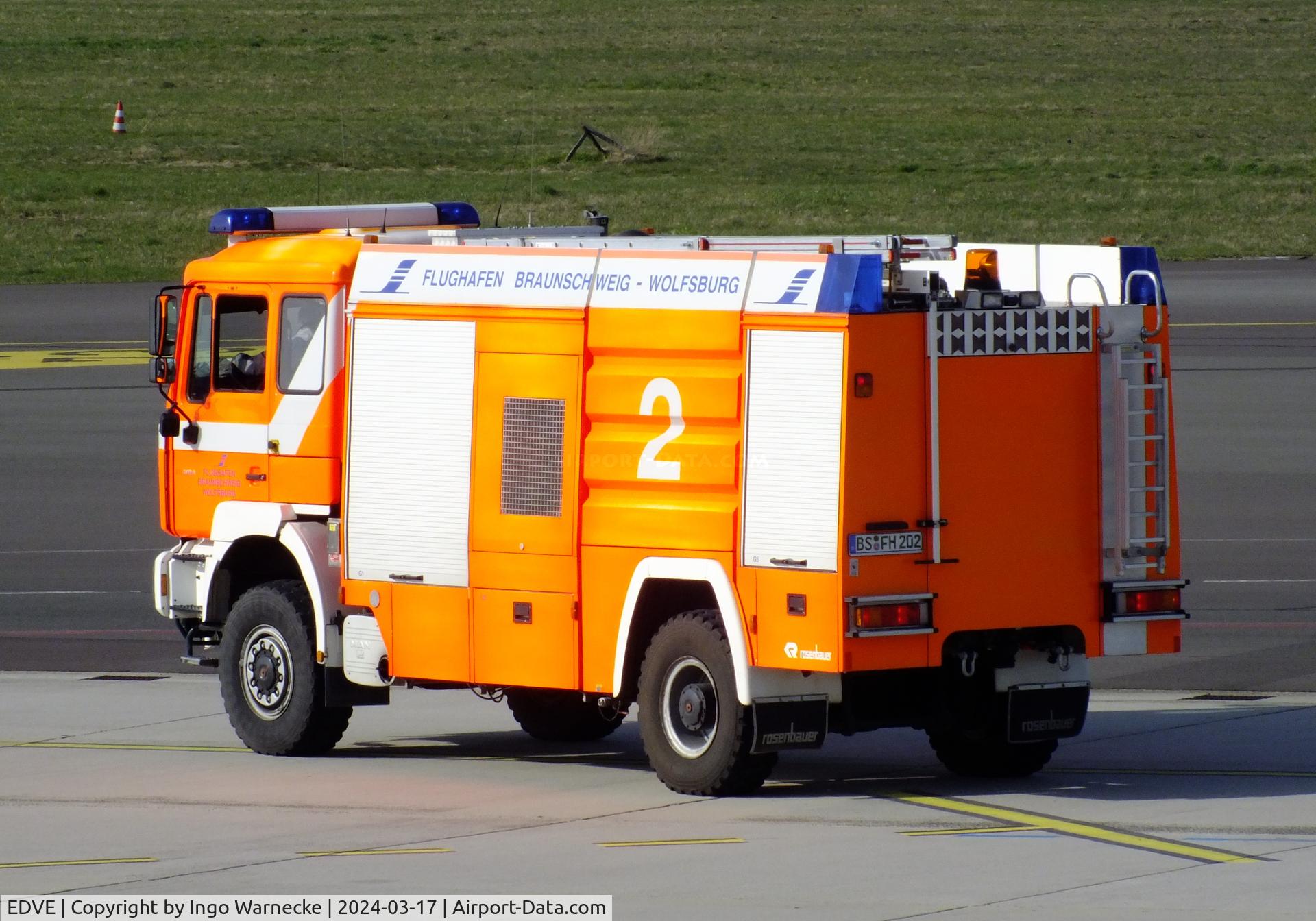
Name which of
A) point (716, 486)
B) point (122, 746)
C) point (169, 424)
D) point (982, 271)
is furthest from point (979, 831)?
point (169, 424)

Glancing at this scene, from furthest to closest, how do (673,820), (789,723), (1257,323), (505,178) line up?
(505,178)
(1257,323)
(789,723)
(673,820)

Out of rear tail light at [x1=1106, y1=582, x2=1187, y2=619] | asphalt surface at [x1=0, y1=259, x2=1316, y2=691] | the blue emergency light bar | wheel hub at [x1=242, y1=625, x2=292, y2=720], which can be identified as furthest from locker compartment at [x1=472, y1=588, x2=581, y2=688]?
asphalt surface at [x1=0, y1=259, x2=1316, y2=691]

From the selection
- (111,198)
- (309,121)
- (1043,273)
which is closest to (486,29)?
(309,121)

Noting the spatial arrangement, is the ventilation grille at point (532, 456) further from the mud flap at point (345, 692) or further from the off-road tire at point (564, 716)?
the off-road tire at point (564, 716)

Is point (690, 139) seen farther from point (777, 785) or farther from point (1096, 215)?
point (777, 785)

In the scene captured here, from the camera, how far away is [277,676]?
14625 millimetres

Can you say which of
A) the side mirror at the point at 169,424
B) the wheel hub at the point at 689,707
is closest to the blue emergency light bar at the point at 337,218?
the side mirror at the point at 169,424

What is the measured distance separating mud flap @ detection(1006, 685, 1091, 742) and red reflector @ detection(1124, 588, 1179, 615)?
57 cm

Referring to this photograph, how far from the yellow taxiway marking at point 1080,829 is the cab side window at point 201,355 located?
17.3 feet

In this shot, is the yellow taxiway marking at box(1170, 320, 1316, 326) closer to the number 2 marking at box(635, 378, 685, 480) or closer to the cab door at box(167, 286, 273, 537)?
the cab door at box(167, 286, 273, 537)

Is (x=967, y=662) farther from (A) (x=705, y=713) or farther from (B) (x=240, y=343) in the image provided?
(B) (x=240, y=343)

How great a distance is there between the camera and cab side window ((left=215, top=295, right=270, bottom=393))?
14836mm

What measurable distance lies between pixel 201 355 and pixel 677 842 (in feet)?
17.7

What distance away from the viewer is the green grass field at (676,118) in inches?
2103
